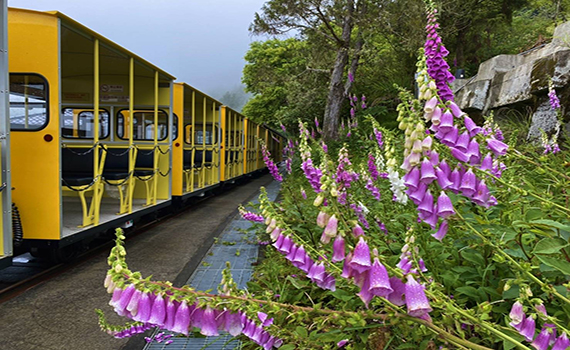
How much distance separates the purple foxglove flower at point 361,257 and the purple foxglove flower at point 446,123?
47 cm

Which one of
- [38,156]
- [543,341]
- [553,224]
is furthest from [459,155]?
[38,156]

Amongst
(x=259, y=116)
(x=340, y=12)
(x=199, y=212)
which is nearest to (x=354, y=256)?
(x=199, y=212)

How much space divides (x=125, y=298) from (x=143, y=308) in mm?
59

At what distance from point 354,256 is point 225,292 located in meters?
0.57

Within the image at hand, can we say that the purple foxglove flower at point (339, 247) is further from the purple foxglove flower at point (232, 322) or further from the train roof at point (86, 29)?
the train roof at point (86, 29)

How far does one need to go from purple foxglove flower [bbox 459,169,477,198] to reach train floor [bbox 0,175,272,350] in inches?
108

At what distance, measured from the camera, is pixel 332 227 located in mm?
1036

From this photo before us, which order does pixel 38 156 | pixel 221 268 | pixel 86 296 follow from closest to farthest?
pixel 86 296 < pixel 38 156 < pixel 221 268

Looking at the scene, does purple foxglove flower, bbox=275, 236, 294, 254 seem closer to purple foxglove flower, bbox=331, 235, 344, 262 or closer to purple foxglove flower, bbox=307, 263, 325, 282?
purple foxglove flower, bbox=307, 263, 325, 282

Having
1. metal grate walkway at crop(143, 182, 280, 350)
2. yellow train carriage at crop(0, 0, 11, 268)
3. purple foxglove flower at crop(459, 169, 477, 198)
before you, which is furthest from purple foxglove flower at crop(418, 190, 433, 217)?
yellow train carriage at crop(0, 0, 11, 268)

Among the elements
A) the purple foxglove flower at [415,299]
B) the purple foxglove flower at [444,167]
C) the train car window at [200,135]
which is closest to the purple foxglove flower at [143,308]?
the purple foxglove flower at [415,299]

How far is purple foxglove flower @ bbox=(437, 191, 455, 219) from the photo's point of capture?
1168 millimetres

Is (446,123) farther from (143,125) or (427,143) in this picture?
(143,125)

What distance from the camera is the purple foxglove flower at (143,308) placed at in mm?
1154
